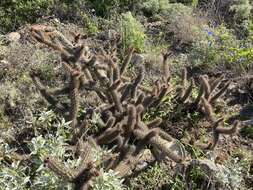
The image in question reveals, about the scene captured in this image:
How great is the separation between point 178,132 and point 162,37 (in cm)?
254

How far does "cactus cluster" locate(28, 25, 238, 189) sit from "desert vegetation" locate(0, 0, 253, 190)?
1cm

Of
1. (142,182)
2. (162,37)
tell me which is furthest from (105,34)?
(142,182)

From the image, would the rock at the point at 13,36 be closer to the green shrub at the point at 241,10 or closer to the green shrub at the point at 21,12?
the green shrub at the point at 21,12

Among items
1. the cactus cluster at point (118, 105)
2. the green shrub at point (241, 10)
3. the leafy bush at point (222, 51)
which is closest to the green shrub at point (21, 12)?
the cactus cluster at point (118, 105)

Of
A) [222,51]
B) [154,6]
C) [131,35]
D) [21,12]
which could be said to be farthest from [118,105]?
[21,12]

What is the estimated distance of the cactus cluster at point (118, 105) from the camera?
4637 millimetres

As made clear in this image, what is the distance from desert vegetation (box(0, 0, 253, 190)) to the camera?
446cm

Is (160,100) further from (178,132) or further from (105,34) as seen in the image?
(105,34)

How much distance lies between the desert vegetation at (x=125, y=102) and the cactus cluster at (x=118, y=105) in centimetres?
1

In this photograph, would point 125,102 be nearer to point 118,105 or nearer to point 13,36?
point 118,105

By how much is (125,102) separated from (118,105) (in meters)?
0.12

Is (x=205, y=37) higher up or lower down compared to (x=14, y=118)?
higher up

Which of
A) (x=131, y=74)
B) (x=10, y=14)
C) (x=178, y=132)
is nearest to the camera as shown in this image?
(x=178, y=132)

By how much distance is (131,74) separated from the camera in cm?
630
